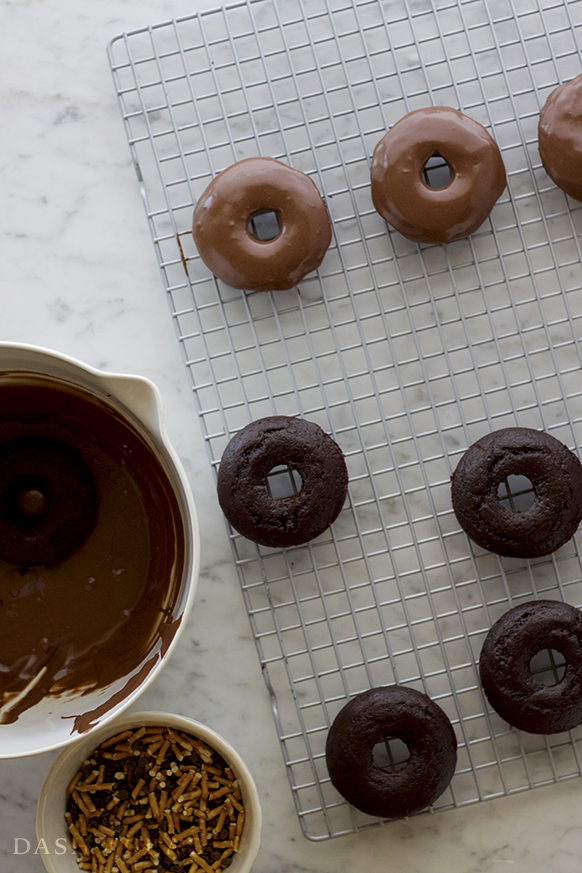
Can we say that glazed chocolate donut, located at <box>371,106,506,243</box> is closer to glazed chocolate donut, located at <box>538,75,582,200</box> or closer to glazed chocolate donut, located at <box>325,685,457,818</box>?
glazed chocolate donut, located at <box>538,75,582,200</box>

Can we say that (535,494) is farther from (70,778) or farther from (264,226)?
(70,778)

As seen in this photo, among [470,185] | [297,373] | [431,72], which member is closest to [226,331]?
[297,373]

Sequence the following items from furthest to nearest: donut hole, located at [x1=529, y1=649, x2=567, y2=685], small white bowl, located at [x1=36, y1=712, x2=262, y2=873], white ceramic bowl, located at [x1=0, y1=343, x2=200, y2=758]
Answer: donut hole, located at [x1=529, y1=649, x2=567, y2=685] → small white bowl, located at [x1=36, y1=712, x2=262, y2=873] → white ceramic bowl, located at [x1=0, y1=343, x2=200, y2=758]

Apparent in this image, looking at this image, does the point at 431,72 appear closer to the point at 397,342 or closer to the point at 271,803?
the point at 397,342

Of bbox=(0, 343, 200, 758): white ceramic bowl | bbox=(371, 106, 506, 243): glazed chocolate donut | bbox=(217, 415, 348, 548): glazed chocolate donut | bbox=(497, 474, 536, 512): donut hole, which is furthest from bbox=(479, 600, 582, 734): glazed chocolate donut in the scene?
bbox=(371, 106, 506, 243): glazed chocolate donut

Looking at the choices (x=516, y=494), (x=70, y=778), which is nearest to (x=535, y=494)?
(x=516, y=494)

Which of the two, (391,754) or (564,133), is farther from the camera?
(391,754)

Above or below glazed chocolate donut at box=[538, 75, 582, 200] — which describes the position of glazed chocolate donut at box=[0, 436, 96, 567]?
below
